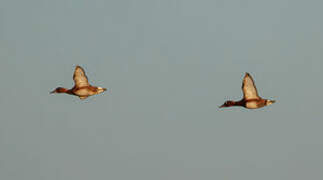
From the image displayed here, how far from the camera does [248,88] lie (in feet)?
211

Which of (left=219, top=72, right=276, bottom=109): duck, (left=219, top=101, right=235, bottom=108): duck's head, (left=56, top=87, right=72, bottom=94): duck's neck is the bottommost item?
(left=219, top=72, right=276, bottom=109): duck

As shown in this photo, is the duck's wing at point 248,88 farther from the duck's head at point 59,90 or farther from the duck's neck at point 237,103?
the duck's head at point 59,90

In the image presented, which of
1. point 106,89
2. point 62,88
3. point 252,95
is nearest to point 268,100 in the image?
point 252,95

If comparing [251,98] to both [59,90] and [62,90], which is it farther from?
[59,90]

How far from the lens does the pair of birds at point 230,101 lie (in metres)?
64.3

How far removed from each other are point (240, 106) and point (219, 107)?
275 cm

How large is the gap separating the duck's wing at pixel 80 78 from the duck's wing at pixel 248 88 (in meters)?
13.3

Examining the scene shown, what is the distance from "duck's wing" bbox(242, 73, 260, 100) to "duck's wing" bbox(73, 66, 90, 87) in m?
13.3

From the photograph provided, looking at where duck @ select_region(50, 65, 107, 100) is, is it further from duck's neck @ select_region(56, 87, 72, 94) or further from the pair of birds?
duck's neck @ select_region(56, 87, 72, 94)

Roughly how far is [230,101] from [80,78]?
504 inches

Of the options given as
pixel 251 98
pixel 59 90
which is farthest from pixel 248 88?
pixel 59 90

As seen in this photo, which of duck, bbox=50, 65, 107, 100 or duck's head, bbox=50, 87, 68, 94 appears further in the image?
duck's head, bbox=50, 87, 68, 94

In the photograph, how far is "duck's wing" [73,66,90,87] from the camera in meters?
67.1

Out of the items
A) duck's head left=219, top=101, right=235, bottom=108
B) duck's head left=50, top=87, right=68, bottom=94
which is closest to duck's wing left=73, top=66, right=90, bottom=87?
duck's head left=50, top=87, right=68, bottom=94
